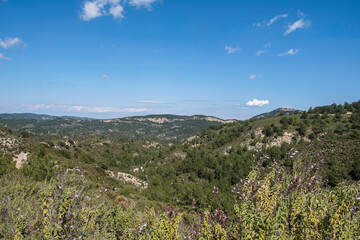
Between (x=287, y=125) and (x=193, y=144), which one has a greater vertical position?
(x=287, y=125)

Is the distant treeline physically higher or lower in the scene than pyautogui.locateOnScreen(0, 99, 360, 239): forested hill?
higher

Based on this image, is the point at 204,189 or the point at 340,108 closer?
the point at 204,189

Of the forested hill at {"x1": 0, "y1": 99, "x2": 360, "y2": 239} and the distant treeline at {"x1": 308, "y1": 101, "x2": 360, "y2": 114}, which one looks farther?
the distant treeline at {"x1": 308, "y1": 101, "x2": 360, "y2": 114}

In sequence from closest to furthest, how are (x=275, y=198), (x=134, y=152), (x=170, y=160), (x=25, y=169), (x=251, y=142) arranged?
(x=275, y=198) → (x=25, y=169) → (x=251, y=142) → (x=170, y=160) → (x=134, y=152)

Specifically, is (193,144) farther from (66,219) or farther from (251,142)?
(66,219)

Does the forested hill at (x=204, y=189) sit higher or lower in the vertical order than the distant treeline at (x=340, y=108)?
lower

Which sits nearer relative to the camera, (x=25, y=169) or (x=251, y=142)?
(x=25, y=169)

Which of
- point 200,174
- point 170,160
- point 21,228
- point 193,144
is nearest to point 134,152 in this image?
point 170,160

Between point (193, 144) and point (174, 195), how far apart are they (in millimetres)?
58117

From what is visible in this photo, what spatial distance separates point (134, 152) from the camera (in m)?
108

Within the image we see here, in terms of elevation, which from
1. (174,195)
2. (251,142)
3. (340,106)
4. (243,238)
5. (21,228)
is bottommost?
(174,195)

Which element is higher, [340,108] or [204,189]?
[340,108]

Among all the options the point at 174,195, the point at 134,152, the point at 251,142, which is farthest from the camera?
the point at 134,152

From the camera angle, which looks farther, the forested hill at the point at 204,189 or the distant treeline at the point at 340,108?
the distant treeline at the point at 340,108
